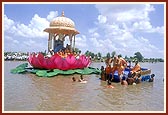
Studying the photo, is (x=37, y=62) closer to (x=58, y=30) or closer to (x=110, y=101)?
(x=58, y=30)

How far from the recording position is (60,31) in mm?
15133

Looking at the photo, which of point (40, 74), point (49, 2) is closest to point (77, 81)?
point (40, 74)

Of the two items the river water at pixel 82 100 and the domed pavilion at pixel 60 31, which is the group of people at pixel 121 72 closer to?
the river water at pixel 82 100

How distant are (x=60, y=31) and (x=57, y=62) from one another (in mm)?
2966

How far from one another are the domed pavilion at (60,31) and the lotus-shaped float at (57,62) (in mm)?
1529

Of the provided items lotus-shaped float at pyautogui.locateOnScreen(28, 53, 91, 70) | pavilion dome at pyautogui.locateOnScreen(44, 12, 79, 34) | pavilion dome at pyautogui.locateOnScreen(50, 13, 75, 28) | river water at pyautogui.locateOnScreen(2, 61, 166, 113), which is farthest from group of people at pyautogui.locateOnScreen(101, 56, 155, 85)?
pavilion dome at pyautogui.locateOnScreen(50, 13, 75, 28)

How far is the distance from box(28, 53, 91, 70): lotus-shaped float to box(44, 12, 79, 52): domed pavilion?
1.53 metres

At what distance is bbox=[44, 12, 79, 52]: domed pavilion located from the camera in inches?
587

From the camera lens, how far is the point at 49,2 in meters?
5.78

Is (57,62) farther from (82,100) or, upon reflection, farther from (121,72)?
(82,100)

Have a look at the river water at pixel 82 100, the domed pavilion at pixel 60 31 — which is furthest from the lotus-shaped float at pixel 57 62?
the river water at pixel 82 100

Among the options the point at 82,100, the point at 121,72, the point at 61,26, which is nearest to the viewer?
the point at 82,100

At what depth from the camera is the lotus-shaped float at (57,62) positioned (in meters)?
12.7

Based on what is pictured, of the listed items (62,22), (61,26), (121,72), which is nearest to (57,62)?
(61,26)
